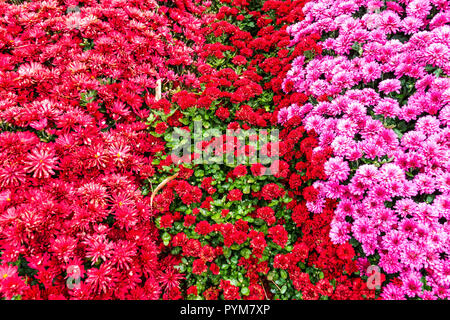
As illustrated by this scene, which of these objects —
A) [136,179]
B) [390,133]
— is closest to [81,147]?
[136,179]

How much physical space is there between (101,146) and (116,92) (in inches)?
29.8

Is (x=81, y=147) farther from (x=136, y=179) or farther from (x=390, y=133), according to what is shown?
(x=390, y=133)

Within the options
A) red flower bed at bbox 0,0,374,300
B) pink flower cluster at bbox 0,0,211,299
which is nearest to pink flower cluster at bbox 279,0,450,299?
red flower bed at bbox 0,0,374,300

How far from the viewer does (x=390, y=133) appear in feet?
7.45

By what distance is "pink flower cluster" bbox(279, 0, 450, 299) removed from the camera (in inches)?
76.9

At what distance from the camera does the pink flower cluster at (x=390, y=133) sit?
1952mm

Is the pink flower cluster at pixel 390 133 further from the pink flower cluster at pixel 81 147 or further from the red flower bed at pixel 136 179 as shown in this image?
the pink flower cluster at pixel 81 147

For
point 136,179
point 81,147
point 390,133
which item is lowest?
point 136,179

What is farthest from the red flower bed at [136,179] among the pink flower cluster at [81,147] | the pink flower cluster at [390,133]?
the pink flower cluster at [390,133]

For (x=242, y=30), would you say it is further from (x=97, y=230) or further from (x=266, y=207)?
(x=97, y=230)

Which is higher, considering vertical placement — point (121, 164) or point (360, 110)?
point (360, 110)

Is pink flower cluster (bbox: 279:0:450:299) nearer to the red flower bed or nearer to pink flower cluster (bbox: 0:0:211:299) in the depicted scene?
the red flower bed

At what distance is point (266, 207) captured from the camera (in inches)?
94.9

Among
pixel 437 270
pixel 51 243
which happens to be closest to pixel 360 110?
pixel 437 270
